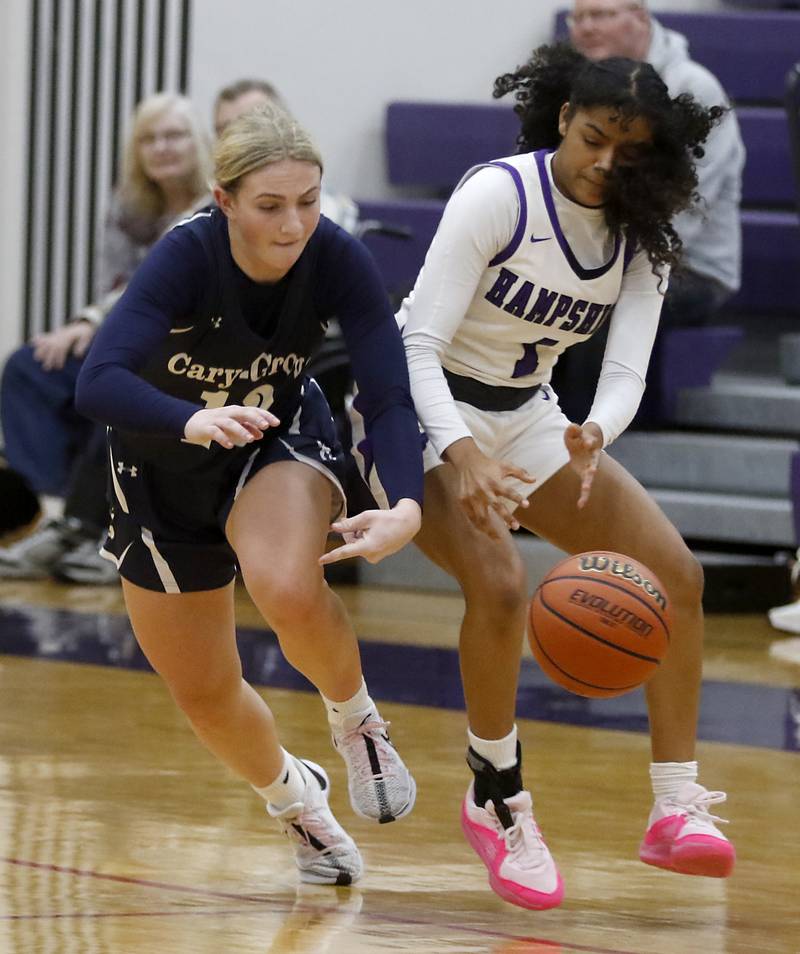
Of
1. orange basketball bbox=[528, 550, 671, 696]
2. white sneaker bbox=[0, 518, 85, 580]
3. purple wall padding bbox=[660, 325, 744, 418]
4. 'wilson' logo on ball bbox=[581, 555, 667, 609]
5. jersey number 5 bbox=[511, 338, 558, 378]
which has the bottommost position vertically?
white sneaker bbox=[0, 518, 85, 580]

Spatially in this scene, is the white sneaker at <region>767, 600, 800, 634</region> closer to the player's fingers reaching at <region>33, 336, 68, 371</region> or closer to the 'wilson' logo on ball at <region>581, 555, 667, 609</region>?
the player's fingers reaching at <region>33, 336, 68, 371</region>

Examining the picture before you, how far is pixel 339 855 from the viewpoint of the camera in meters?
3.43

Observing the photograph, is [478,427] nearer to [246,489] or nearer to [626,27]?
[246,489]

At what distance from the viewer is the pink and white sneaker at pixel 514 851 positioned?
10.6ft

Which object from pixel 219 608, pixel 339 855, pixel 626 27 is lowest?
pixel 339 855

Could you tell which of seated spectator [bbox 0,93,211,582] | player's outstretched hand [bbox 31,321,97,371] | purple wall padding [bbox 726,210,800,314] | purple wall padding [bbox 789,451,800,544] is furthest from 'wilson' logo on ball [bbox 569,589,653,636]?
purple wall padding [bbox 726,210,800,314]

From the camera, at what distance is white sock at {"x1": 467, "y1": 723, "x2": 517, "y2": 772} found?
11.1 ft

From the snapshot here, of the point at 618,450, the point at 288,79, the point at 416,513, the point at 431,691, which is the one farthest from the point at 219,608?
the point at 288,79

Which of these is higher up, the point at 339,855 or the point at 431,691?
the point at 339,855

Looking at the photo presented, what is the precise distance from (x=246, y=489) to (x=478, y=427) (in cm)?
50

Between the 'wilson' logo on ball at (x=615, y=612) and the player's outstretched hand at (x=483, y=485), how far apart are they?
0.20 m

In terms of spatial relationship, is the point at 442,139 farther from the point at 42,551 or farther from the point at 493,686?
Result: the point at 493,686

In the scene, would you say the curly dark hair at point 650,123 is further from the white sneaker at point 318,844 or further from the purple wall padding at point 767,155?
the purple wall padding at point 767,155

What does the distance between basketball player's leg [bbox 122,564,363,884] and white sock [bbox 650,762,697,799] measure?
0.59m
